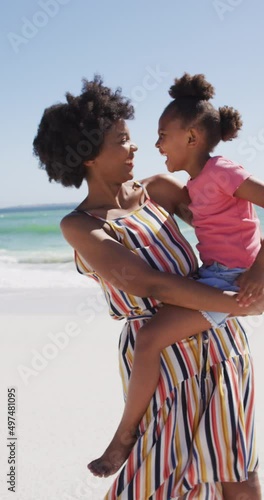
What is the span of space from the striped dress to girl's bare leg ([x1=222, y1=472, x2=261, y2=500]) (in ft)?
0.12

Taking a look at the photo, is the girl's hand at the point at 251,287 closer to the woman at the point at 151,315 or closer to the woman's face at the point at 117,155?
the woman at the point at 151,315

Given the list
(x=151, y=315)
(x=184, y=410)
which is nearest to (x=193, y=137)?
(x=151, y=315)

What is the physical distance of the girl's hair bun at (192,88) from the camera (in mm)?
2449

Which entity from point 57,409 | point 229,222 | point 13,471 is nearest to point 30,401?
point 57,409

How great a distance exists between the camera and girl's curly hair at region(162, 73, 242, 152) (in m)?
2.45

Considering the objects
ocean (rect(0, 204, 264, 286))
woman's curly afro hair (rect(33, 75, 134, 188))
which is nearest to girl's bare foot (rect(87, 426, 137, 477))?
woman's curly afro hair (rect(33, 75, 134, 188))

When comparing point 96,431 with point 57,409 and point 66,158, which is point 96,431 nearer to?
point 57,409

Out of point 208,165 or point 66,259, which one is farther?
point 66,259

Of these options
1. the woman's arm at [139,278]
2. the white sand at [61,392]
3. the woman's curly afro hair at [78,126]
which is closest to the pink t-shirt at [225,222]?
the woman's arm at [139,278]

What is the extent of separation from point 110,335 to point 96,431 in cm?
210

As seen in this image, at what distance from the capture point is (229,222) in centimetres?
235

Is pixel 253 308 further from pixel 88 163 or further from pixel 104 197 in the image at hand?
pixel 88 163

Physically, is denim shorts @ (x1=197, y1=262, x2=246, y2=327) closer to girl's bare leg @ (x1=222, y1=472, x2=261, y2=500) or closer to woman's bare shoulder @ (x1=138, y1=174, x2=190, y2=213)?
woman's bare shoulder @ (x1=138, y1=174, x2=190, y2=213)

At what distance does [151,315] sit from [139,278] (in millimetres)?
192
